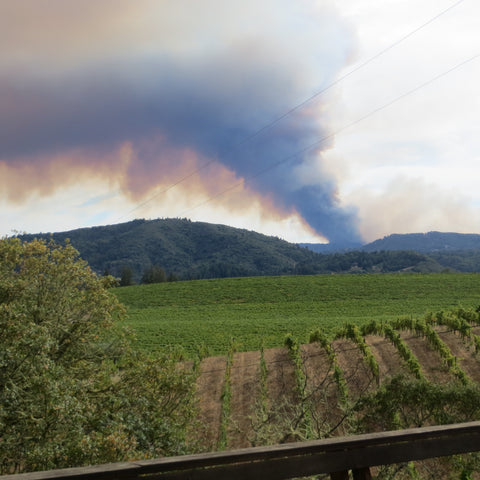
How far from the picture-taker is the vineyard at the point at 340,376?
15.2 m

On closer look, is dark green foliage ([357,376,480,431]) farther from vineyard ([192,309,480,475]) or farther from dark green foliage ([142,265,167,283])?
dark green foliage ([142,265,167,283])

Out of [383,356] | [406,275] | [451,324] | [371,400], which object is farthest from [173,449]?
[406,275]

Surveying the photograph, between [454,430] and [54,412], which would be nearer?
[454,430]

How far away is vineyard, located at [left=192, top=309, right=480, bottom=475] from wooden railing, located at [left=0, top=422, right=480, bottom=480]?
35.6ft

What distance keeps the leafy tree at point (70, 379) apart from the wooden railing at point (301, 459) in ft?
27.0

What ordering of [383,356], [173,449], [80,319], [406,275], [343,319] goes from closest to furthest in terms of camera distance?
[173,449] < [80,319] < [383,356] < [343,319] < [406,275]

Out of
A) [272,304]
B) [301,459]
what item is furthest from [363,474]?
[272,304]

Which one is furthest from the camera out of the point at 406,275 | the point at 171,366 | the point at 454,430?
the point at 406,275

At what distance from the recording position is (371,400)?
A: 12.9 m

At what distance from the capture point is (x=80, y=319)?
18.2m

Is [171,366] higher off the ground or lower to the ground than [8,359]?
lower

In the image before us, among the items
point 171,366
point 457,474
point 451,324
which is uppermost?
point 171,366

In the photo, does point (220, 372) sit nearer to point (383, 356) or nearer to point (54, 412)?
point (383, 356)

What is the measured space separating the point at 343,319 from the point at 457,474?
36.7 meters
